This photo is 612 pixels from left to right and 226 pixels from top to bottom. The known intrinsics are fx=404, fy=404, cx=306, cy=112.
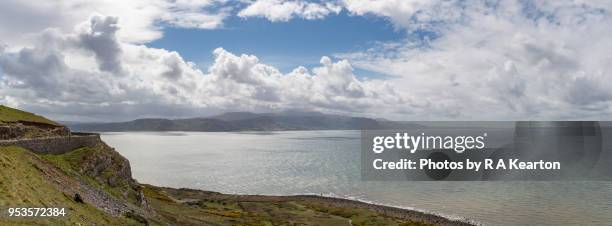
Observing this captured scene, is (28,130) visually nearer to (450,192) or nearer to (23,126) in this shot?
(23,126)

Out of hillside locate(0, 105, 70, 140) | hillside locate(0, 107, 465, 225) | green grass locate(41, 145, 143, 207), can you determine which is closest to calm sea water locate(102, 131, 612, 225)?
hillside locate(0, 107, 465, 225)

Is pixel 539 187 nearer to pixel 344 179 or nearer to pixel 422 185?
pixel 422 185

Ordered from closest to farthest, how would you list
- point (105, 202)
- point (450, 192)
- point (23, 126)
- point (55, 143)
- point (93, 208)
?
Result: point (93, 208), point (105, 202), point (55, 143), point (23, 126), point (450, 192)

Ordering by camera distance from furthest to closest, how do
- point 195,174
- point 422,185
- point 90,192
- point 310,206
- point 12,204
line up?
point 195,174 → point 422,185 → point 310,206 → point 90,192 → point 12,204

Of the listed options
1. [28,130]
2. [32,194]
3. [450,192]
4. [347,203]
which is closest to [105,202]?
[32,194]

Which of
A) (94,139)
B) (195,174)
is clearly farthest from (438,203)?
(195,174)

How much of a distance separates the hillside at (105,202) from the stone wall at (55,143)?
0.58m

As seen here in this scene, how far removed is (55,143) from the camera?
52.1m

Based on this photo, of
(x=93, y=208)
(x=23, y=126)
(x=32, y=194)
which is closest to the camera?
(x=32, y=194)

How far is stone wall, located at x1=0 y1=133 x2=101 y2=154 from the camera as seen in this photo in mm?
44688

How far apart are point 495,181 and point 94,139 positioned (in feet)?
458

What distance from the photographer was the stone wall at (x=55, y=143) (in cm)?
4469

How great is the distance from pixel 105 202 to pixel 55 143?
45.0ft

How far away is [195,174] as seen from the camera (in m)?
190
